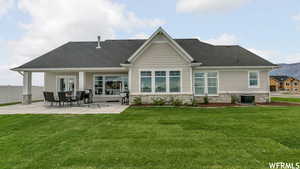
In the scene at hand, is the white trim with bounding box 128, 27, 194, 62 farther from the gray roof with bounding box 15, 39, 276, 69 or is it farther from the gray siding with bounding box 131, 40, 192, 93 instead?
the gray roof with bounding box 15, 39, 276, 69

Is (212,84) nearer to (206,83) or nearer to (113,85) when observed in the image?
(206,83)

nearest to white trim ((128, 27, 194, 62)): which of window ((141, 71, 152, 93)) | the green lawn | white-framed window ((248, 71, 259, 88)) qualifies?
window ((141, 71, 152, 93))

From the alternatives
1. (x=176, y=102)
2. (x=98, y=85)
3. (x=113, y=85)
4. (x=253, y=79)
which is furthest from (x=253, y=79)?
(x=98, y=85)

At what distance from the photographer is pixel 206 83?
13656 mm

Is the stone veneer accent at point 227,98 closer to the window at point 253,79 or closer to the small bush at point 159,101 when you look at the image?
the window at point 253,79

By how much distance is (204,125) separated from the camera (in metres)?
6.30

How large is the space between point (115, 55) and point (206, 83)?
908cm

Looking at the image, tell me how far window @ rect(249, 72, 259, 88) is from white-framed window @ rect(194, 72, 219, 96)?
295cm

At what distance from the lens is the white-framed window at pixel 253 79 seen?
13.7 m

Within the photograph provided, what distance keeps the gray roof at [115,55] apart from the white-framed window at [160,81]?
3228 mm

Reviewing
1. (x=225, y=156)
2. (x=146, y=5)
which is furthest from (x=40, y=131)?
(x=146, y=5)

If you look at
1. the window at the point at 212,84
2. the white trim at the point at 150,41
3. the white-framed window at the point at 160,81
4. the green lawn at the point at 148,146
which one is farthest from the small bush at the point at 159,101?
the green lawn at the point at 148,146

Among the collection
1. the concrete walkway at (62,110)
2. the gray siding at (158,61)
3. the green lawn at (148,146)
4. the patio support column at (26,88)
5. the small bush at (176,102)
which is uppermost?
the gray siding at (158,61)

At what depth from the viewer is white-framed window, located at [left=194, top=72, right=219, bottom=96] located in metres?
13.7
